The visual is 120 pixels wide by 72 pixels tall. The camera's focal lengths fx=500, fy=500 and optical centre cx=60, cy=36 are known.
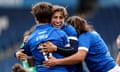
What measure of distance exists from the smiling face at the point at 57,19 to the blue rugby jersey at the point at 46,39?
0.06m

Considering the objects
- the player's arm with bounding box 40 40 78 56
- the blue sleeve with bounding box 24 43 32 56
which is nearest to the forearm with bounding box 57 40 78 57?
the player's arm with bounding box 40 40 78 56

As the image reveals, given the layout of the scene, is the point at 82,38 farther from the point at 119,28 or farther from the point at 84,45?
the point at 119,28

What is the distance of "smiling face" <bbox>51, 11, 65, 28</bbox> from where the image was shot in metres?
3.90

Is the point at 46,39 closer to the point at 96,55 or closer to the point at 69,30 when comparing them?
the point at 69,30

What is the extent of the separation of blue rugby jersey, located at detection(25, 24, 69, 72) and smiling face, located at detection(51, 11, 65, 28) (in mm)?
63

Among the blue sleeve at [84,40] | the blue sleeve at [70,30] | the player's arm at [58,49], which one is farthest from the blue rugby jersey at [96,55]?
the player's arm at [58,49]

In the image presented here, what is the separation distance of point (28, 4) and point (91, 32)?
9316 millimetres

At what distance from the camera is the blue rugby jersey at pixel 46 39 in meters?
3.82

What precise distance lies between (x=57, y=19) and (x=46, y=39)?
0.20 m

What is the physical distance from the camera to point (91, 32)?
414cm

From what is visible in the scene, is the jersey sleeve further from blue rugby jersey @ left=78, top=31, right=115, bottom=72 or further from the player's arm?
the player's arm

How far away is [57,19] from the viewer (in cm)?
391

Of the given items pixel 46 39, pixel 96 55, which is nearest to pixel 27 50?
pixel 46 39

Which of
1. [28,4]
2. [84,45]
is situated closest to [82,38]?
[84,45]
